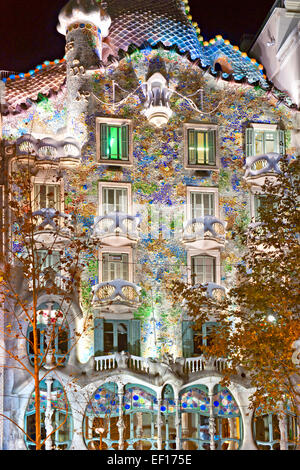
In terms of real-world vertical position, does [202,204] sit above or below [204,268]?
above

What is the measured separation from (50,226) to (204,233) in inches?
254

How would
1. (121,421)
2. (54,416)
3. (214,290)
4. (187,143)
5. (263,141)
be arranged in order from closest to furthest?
(121,421)
(54,416)
(214,290)
(187,143)
(263,141)

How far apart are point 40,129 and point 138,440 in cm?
1423

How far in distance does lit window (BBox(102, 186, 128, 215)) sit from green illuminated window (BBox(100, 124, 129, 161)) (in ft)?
4.63

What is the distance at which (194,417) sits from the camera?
3519 cm

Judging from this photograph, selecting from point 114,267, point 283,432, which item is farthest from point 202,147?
point 283,432

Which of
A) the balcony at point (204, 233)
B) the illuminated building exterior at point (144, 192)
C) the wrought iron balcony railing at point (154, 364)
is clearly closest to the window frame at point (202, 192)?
the illuminated building exterior at point (144, 192)

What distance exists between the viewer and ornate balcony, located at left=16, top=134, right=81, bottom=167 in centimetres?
3688

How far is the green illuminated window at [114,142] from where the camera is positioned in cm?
3812

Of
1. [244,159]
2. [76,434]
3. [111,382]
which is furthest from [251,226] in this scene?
[76,434]

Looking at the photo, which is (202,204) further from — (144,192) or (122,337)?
(122,337)

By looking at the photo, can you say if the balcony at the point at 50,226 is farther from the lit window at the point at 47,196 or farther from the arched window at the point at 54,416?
the arched window at the point at 54,416

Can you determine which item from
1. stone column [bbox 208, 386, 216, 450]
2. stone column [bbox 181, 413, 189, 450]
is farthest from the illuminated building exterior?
stone column [bbox 208, 386, 216, 450]

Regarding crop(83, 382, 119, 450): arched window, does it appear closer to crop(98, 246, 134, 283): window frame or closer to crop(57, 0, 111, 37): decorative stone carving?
crop(98, 246, 134, 283): window frame
